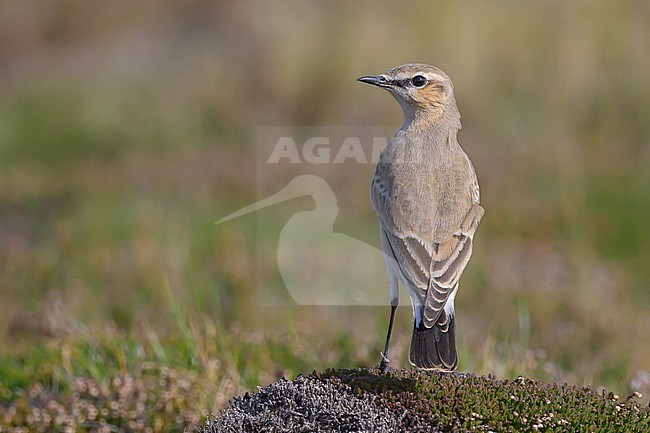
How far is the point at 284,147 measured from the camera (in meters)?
16.9

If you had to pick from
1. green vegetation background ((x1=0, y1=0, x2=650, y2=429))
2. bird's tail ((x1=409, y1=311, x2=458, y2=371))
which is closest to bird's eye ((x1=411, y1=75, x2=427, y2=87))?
bird's tail ((x1=409, y1=311, x2=458, y2=371))

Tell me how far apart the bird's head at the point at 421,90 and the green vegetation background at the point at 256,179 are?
1.93 meters

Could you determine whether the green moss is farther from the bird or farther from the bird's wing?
the bird's wing

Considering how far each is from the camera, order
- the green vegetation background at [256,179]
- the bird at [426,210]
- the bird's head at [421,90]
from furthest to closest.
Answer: the green vegetation background at [256,179] < the bird's head at [421,90] < the bird at [426,210]

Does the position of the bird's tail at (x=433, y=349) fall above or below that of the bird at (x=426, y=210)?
below

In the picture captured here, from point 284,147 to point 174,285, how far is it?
255 inches

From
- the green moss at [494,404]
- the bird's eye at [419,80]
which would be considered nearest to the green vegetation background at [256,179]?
the green moss at [494,404]

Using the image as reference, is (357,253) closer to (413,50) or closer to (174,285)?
(174,285)

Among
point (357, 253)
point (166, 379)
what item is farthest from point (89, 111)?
point (166, 379)

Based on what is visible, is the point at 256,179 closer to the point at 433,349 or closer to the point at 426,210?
the point at 426,210

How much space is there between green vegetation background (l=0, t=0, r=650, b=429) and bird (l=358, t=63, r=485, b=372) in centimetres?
172

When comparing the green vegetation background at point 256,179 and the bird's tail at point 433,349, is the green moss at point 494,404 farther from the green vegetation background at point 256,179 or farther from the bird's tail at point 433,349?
the green vegetation background at point 256,179

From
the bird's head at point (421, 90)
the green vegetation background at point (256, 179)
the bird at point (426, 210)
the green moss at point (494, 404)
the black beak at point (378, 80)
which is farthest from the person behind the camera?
the green vegetation background at point (256, 179)

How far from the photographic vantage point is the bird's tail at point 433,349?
5.26 m
